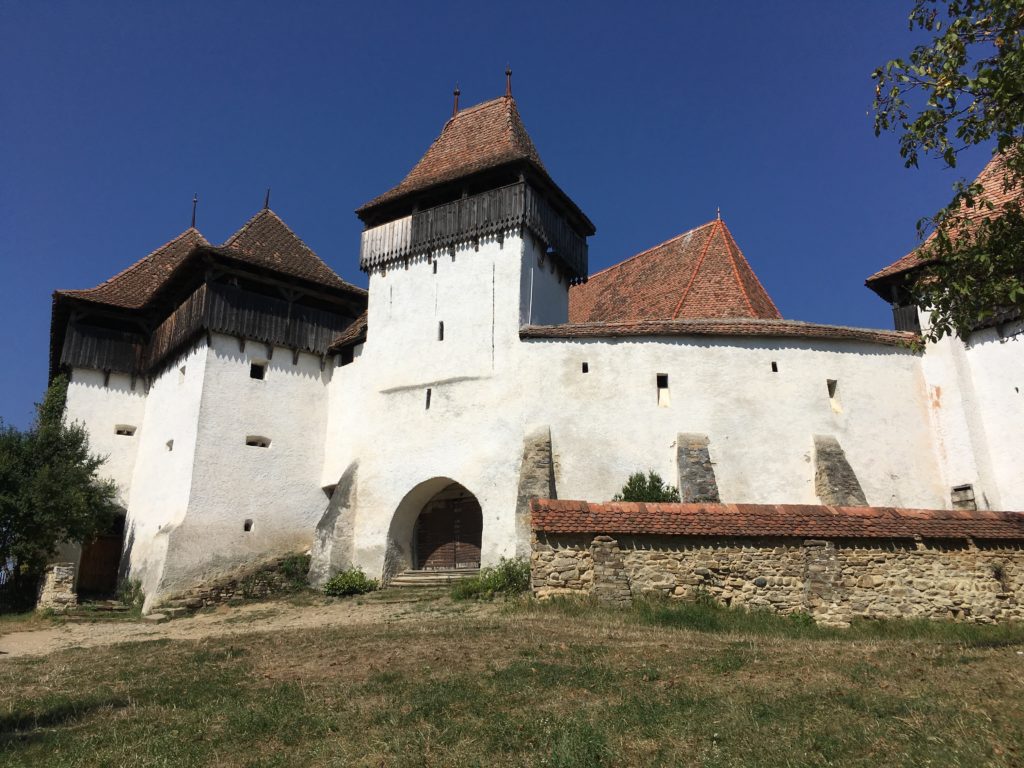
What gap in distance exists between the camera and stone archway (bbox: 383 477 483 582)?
17.6 m

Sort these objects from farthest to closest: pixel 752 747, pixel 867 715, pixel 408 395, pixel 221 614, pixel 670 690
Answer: pixel 408 395 → pixel 221 614 → pixel 670 690 → pixel 867 715 → pixel 752 747

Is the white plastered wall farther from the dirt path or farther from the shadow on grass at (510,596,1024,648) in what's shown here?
the shadow on grass at (510,596,1024,648)

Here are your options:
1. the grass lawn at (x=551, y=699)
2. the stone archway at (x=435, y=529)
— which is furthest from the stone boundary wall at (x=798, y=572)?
the stone archway at (x=435, y=529)

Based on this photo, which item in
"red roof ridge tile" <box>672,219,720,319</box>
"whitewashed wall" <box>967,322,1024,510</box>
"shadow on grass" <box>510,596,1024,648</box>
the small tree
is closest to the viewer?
"shadow on grass" <box>510,596,1024,648</box>

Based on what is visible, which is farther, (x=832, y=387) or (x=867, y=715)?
(x=832, y=387)

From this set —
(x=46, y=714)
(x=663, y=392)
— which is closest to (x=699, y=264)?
(x=663, y=392)

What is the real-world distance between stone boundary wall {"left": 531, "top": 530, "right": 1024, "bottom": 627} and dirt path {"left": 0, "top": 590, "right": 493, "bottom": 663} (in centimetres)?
236

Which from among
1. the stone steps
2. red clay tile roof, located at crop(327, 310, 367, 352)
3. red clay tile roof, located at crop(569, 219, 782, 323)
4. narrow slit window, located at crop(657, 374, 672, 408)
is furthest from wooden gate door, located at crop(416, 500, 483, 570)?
red clay tile roof, located at crop(569, 219, 782, 323)

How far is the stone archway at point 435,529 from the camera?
17.6 metres

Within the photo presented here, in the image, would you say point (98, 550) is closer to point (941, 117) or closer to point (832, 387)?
point (832, 387)

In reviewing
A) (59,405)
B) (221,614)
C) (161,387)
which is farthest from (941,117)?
(59,405)

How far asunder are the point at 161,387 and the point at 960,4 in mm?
19052

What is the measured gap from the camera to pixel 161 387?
21109 mm

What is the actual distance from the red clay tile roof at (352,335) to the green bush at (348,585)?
5.87 m
